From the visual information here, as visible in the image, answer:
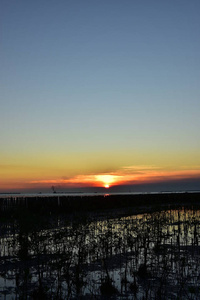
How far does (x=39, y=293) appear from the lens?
8.71 metres

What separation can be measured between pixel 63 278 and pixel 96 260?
2.59m

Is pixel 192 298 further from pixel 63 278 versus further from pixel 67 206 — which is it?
pixel 67 206

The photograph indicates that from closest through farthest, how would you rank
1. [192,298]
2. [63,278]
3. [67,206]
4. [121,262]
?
1. [192,298]
2. [63,278]
3. [121,262]
4. [67,206]

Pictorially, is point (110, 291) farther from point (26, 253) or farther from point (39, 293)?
point (26, 253)

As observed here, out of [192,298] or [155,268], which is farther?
[155,268]

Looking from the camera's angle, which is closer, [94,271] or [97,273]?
[97,273]

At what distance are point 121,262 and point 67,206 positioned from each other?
111 feet

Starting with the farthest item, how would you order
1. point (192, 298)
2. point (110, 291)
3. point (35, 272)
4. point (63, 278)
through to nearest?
point (35, 272), point (63, 278), point (110, 291), point (192, 298)

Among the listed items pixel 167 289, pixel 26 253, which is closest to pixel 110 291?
pixel 167 289

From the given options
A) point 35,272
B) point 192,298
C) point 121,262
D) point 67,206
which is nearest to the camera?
point 192,298

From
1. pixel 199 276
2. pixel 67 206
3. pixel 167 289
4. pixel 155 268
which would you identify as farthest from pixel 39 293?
pixel 67 206

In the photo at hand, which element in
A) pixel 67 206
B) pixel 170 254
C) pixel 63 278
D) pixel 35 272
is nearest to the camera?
pixel 63 278

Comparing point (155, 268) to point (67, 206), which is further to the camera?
point (67, 206)

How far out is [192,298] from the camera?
8523 mm
